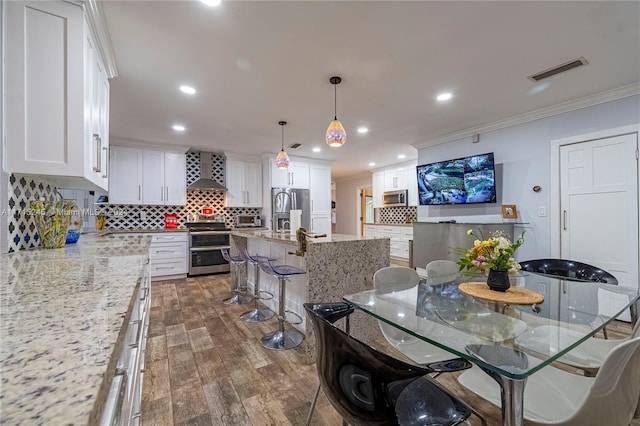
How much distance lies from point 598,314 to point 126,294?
2073 millimetres

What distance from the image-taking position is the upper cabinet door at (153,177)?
16.1 ft

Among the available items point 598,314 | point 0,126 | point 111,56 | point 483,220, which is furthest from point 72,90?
point 483,220

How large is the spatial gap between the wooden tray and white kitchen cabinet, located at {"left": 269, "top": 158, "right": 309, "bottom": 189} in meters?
4.40

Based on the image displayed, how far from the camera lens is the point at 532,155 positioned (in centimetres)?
358

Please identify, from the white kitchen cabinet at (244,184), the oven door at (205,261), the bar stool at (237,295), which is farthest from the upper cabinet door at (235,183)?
the bar stool at (237,295)

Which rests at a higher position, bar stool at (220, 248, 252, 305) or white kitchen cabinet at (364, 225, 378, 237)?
white kitchen cabinet at (364, 225, 378, 237)

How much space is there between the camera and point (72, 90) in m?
1.55

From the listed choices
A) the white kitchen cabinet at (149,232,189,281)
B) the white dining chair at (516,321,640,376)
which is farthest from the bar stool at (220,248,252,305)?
the white dining chair at (516,321,640,376)

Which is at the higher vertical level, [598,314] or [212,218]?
[212,218]

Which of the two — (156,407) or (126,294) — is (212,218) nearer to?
(156,407)

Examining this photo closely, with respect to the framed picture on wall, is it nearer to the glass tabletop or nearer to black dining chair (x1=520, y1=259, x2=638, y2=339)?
black dining chair (x1=520, y1=259, x2=638, y2=339)

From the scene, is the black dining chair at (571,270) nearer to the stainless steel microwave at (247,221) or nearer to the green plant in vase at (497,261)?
the green plant in vase at (497,261)

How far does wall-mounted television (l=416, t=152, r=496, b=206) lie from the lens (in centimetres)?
390

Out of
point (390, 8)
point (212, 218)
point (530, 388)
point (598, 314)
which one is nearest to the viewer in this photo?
point (530, 388)
